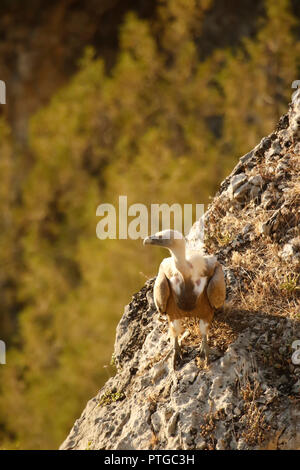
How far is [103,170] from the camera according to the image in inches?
675

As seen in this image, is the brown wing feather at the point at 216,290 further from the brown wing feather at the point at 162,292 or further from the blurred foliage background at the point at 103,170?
the blurred foliage background at the point at 103,170

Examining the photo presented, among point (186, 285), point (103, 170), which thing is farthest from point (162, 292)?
point (103, 170)

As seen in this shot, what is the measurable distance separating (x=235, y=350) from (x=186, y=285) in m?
0.58

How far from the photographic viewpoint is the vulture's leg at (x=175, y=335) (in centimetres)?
416

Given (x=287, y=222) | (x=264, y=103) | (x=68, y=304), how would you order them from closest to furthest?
(x=287, y=222) → (x=264, y=103) → (x=68, y=304)

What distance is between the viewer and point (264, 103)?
520 inches

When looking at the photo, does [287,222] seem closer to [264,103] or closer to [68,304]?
[264,103]

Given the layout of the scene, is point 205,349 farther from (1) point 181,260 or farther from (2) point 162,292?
(1) point 181,260

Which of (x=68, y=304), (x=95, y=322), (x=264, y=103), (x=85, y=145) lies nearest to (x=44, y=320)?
(x=68, y=304)

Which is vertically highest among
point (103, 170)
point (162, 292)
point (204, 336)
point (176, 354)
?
point (103, 170)

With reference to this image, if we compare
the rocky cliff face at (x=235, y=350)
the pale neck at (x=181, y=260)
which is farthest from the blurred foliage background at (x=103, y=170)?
the pale neck at (x=181, y=260)

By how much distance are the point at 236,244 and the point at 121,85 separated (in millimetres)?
11128
